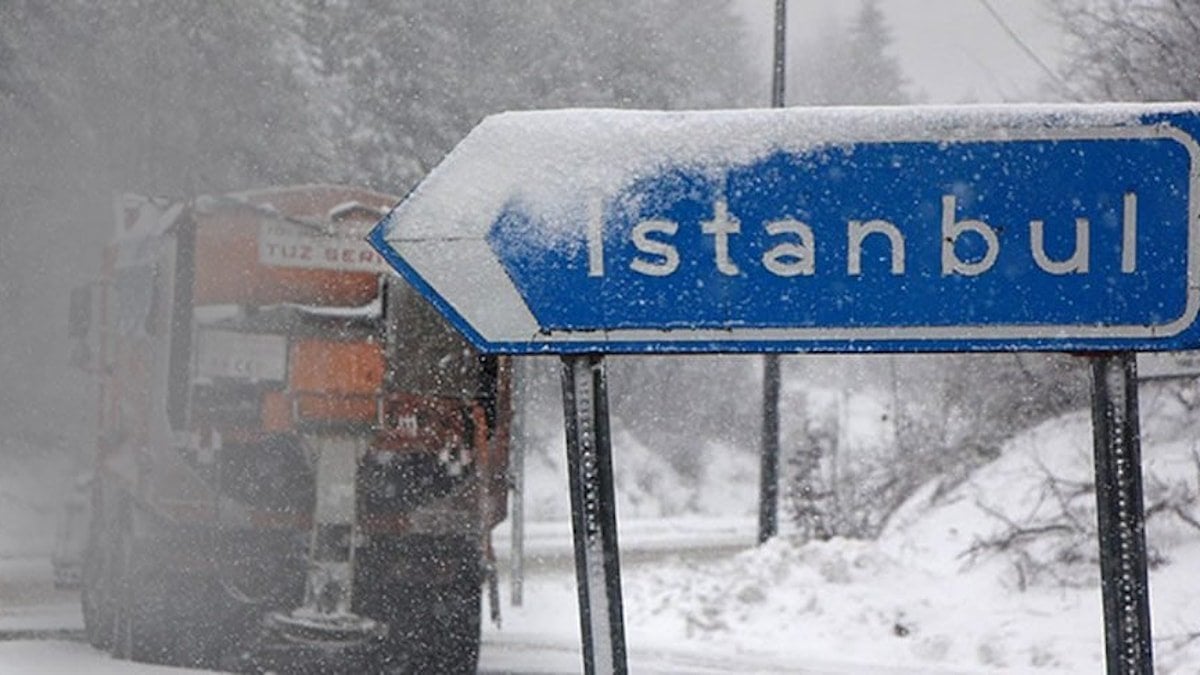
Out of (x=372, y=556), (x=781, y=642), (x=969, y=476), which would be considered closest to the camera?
(x=372, y=556)

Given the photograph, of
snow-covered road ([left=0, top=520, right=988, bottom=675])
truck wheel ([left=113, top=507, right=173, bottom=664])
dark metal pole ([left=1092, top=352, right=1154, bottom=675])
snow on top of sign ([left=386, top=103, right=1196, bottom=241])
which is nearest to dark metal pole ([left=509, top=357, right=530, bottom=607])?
snow-covered road ([left=0, top=520, right=988, bottom=675])

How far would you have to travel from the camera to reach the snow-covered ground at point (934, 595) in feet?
42.2

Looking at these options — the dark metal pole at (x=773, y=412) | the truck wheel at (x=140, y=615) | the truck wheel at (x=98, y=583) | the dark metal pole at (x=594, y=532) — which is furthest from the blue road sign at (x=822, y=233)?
the dark metal pole at (x=773, y=412)

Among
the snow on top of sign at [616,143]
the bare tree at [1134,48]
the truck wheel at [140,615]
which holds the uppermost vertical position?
the bare tree at [1134,48]

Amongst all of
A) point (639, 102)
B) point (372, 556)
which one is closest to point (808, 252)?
point (372, 556)

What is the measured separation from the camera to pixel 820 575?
16078 millimetres

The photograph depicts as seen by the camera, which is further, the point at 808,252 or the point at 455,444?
the point at 455,444

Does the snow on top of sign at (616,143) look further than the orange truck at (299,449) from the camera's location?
No

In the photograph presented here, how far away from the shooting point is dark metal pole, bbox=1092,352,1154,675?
2.93 metres

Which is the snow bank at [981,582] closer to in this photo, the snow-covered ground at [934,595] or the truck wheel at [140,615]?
the snow-covered ground at [934,595]

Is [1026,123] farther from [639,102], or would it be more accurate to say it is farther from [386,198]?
[639,102]

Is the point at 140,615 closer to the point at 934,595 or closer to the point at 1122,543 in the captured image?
the point at 934,595

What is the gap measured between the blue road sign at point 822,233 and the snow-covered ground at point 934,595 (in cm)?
806

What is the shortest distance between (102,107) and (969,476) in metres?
14.7
